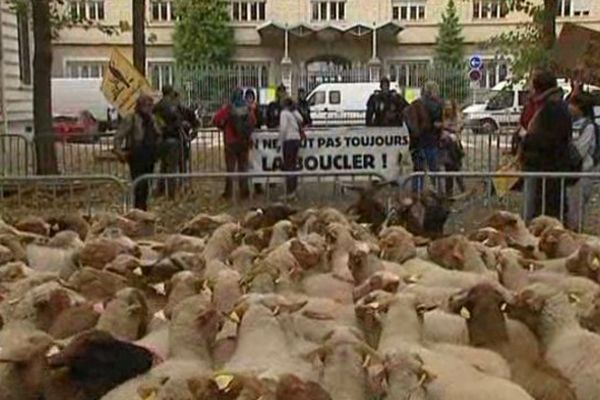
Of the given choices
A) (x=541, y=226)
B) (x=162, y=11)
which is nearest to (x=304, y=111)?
(x=541, y=226)

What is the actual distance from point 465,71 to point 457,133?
2959 centimetres

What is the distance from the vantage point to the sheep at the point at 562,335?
461cm

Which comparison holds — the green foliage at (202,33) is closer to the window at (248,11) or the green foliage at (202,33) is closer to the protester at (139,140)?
the window at (248,11)

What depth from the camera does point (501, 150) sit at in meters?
20.0

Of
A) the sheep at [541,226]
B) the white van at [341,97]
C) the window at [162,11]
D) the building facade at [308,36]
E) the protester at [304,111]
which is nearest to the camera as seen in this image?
the sheep at [541,226]

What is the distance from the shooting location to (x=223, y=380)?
167 inches

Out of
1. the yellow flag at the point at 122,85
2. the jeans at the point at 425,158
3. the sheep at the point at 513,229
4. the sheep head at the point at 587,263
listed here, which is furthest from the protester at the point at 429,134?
the sheep head at the point at 587,263

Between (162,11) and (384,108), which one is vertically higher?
(162,11)

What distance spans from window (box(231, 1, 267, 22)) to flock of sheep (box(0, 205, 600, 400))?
171 feet

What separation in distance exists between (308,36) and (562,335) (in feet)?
173

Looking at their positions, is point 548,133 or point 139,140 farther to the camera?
point 139,140

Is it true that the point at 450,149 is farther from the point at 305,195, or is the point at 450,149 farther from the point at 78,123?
the point at 78,123

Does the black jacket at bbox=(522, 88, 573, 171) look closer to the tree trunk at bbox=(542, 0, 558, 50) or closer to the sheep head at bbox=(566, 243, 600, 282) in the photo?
the sheep head at bbox=(566, 243, 600, 282)

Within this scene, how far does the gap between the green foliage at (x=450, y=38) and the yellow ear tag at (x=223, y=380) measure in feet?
170
